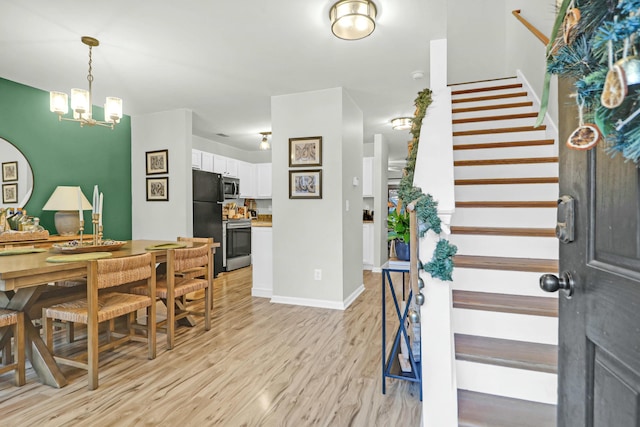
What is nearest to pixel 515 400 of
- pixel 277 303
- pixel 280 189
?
pixel 277 303

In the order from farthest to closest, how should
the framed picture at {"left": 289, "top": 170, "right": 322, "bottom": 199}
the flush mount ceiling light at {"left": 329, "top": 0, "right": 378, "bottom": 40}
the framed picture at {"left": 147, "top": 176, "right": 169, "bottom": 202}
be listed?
the framed picture at {"left": 147, "top": 176, "right": 169, "bottom": 202} < the framed picture at {"left": 289, "top": 170, "right": 322, "bottom": 199} < the flush mount ceiling light at {"left": 329, "top": 0, "right": 378, "bottom": 40}

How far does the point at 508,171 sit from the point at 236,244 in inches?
177

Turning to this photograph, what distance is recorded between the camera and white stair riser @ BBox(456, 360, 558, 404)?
1532 millimetres

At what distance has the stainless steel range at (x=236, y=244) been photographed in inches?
224

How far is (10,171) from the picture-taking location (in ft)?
11.7

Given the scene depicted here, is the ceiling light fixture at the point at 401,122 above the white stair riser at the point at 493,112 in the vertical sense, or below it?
above

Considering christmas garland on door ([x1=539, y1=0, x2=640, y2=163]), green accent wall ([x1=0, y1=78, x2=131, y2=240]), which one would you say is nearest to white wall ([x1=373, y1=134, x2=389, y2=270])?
green accent wall ([x1=0, y1=78, x2=131, y2=240])

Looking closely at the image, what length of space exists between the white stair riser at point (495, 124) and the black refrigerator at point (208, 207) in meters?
3.55

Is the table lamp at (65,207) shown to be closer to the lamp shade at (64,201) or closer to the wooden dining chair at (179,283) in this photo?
the lamp shade at (64,201)

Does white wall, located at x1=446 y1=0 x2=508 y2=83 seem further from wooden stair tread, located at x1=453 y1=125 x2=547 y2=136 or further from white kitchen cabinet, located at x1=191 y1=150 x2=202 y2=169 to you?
white kitchen cabinet, located at x1=191 y1=150 x2=202 y2=169

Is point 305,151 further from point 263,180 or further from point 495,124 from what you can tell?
point 263,180

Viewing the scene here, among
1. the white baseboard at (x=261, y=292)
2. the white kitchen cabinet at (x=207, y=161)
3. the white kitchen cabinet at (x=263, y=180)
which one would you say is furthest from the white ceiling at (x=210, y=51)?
the white kitchen cabinet at (x=263, y=180)

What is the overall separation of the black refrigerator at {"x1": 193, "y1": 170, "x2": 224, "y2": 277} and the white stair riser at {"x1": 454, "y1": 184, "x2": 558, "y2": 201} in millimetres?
3649

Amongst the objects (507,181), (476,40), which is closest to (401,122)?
(476,40)
